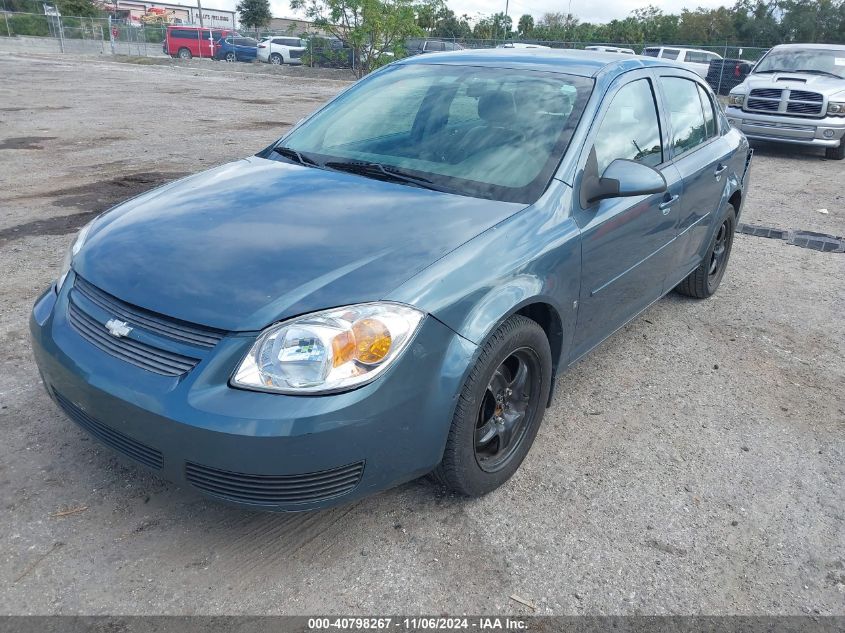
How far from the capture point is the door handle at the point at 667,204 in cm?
366

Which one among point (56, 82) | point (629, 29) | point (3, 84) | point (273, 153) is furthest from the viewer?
point (629, 29)

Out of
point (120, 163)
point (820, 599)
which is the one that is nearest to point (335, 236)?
point (820, 599)

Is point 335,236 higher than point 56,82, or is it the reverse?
point 335,236

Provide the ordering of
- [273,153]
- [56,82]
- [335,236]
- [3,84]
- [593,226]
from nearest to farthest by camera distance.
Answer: [335,236] → [593,226] → [273,153] → [3,84] → [56,82]

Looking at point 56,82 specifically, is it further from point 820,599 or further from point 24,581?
point 820,599

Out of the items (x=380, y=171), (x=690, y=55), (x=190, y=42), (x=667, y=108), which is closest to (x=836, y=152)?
(x=667, y=108)

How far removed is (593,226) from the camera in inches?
121

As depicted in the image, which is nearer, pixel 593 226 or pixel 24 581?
pixel 24 581

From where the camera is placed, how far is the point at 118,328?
2.34 metres

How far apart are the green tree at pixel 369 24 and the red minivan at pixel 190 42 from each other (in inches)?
838

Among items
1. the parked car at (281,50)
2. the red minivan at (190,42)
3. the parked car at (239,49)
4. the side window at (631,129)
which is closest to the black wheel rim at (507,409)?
the side window at (631,129)

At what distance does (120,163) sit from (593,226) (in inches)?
296

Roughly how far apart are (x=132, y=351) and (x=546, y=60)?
2.57m

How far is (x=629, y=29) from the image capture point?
49531 mm
